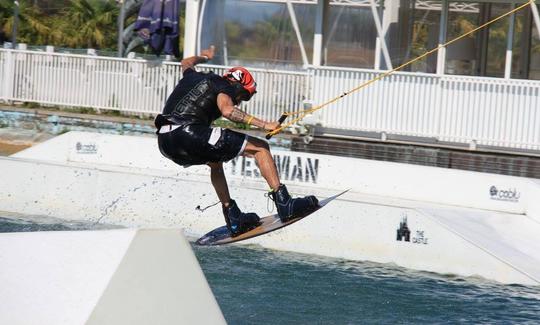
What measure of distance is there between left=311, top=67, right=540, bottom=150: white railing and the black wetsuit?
22.8 feet

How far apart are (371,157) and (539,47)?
4.29 meters

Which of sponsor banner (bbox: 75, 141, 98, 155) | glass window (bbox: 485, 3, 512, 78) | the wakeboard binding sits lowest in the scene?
the wakeboard binding

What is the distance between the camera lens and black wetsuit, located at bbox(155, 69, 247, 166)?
9.43 m

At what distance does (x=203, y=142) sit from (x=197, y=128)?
6.0 inches

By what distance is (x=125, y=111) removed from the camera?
1831 centimetres

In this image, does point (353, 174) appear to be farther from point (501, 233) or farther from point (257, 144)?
point (257, 144)

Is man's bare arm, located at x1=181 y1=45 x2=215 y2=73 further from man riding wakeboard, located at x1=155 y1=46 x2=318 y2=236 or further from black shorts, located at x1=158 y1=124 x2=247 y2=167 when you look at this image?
black shorts, located at x1=158 y1=124 x2=247 y2=167

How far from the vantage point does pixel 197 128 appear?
9484mm

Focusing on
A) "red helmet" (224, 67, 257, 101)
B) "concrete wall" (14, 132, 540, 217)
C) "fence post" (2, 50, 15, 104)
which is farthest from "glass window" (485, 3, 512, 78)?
"red helmet" (224, 67, 257, 101)

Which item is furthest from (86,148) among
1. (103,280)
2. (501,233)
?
(103,280)

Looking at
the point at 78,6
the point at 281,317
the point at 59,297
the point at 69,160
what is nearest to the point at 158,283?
the point at 59,297

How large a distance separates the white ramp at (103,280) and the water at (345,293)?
3075 millimetres

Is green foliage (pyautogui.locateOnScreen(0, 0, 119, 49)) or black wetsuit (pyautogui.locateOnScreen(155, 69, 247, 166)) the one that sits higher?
green foliage (pyautogui.locateOnScreen(0, 0, 119, 49))

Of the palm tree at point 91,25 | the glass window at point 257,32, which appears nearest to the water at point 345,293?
the glass window at point 257,32
